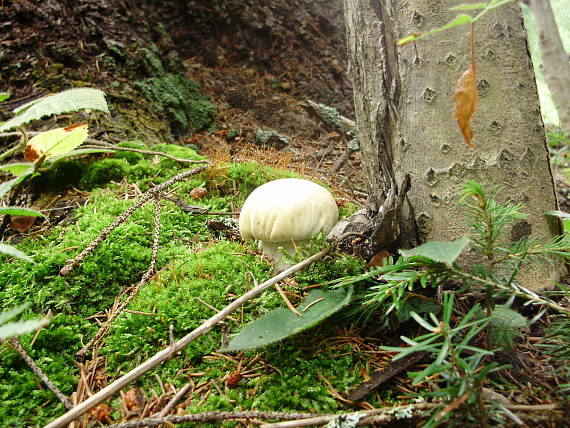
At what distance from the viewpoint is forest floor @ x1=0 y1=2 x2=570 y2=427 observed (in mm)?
1175

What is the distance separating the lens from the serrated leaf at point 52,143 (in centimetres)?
202

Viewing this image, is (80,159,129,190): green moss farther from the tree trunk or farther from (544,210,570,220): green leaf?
(544,210,570,220): green leaf

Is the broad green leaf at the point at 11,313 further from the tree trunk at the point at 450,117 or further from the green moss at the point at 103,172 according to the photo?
the green moss at the point at 103,172

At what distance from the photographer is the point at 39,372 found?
1.29 m

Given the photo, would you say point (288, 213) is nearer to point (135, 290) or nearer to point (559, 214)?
point (135, 290)

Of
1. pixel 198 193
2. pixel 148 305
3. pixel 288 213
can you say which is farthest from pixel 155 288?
pixel 198 193

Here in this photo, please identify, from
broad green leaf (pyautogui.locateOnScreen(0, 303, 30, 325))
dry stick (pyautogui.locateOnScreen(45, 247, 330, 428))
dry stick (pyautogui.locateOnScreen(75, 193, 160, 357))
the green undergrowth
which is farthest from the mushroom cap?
broad green leaf (pyautogui.locateOnScreen(0, 303, 30, 325))

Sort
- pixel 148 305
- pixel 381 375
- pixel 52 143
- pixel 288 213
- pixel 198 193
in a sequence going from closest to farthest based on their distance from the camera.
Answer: pixel 381 375 → pixel 148 305 → pixel 288 213 → pixel 52 143 → pixel 198 193

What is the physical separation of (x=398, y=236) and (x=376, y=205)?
244 mm

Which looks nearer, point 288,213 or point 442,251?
point 442,251

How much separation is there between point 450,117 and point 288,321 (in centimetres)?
91

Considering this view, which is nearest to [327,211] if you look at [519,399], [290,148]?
[519,399]

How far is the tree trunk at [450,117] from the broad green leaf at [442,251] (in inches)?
18.1

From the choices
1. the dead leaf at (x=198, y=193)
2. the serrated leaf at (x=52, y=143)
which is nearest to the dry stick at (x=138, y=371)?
the dead leaf at (x=198, y=193)
